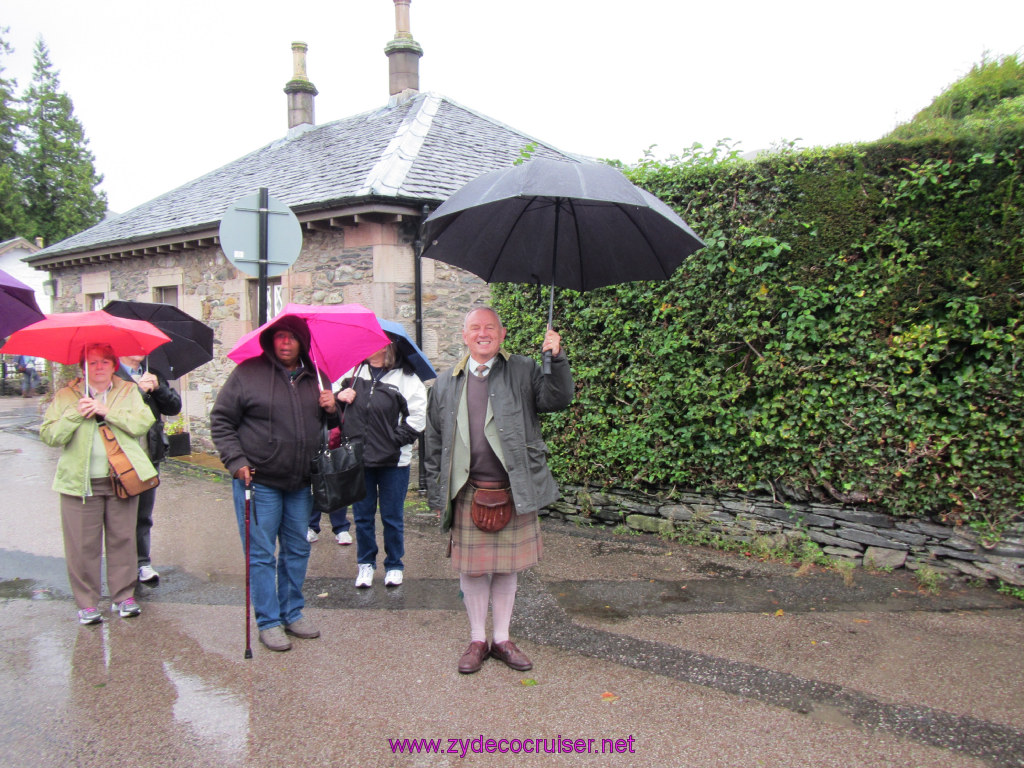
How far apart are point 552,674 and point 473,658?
1.45ft

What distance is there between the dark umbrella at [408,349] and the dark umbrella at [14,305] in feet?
7.15

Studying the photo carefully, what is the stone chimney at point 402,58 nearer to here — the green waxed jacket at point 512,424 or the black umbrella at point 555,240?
the black umbrella at point 555,240

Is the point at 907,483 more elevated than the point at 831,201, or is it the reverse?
the point at 831,201

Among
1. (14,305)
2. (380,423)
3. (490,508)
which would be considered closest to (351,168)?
(380,423)

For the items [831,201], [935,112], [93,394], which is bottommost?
[93,394]

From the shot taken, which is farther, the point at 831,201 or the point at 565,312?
the point at 565,312

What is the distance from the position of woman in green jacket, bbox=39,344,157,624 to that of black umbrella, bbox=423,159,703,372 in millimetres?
2307

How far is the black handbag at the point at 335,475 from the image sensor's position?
Result: 4.09m

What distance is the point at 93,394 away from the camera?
14.9 ft

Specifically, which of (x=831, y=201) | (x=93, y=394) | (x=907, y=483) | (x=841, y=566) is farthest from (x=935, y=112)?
(x=93, y=394)

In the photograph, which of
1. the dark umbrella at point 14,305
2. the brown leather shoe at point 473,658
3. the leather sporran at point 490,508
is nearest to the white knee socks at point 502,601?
the brown leather shoe at point 473,658

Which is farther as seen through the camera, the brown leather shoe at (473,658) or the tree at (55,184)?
the tree at (55,184)

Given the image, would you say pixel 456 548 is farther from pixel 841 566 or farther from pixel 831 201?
pixel 831 201

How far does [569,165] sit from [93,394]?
3.50m
